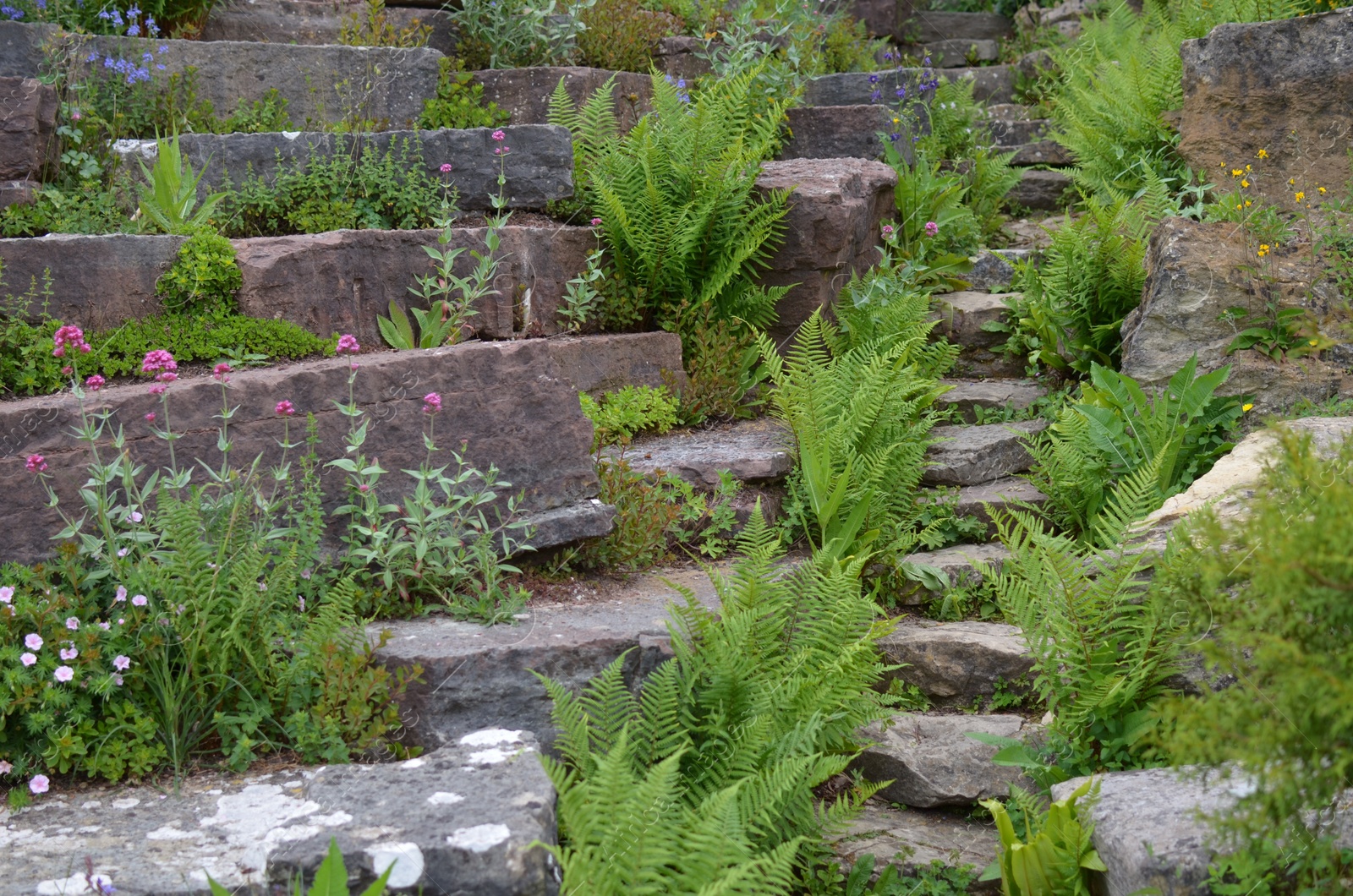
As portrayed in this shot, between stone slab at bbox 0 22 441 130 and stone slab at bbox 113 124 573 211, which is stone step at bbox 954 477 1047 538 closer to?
stone slab at bbox 113 124 573 211

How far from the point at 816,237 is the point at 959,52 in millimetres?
6132

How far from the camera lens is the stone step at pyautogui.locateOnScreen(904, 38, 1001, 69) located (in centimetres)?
1088

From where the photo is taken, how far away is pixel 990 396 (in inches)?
233

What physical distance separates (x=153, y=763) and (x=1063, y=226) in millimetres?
5137

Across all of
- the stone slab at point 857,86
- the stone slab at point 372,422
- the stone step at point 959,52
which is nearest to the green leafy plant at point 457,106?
the stone slab at point 857,86

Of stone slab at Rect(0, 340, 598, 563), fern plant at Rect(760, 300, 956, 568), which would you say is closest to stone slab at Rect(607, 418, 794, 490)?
fern plant at Rect(760, 300, 956, 568)

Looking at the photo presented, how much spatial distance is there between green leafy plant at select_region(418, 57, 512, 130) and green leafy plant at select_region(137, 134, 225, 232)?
1.93m

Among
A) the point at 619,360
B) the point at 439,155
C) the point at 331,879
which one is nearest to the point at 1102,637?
the point at 331,879

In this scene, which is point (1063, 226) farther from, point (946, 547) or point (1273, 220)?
point (946, 547)

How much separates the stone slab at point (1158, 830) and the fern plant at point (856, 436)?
169cm

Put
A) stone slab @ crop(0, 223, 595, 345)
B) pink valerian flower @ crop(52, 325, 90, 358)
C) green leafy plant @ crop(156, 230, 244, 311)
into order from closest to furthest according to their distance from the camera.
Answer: pink valerian flower @ crop(52, 325, 90, 358)
stone slab @ crop(0, 223, 595, 345)
green leafy plant @ crop(156, 230, 244, 311)

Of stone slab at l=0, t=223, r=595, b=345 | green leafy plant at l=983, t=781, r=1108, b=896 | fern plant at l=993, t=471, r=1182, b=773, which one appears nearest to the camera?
green leafy plant at l=983, t=781, r=1108, b=896

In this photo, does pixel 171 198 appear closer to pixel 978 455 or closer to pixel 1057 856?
pixel 978 455

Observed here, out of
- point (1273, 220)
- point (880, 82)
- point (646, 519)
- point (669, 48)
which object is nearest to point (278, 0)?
point (669, 48)
